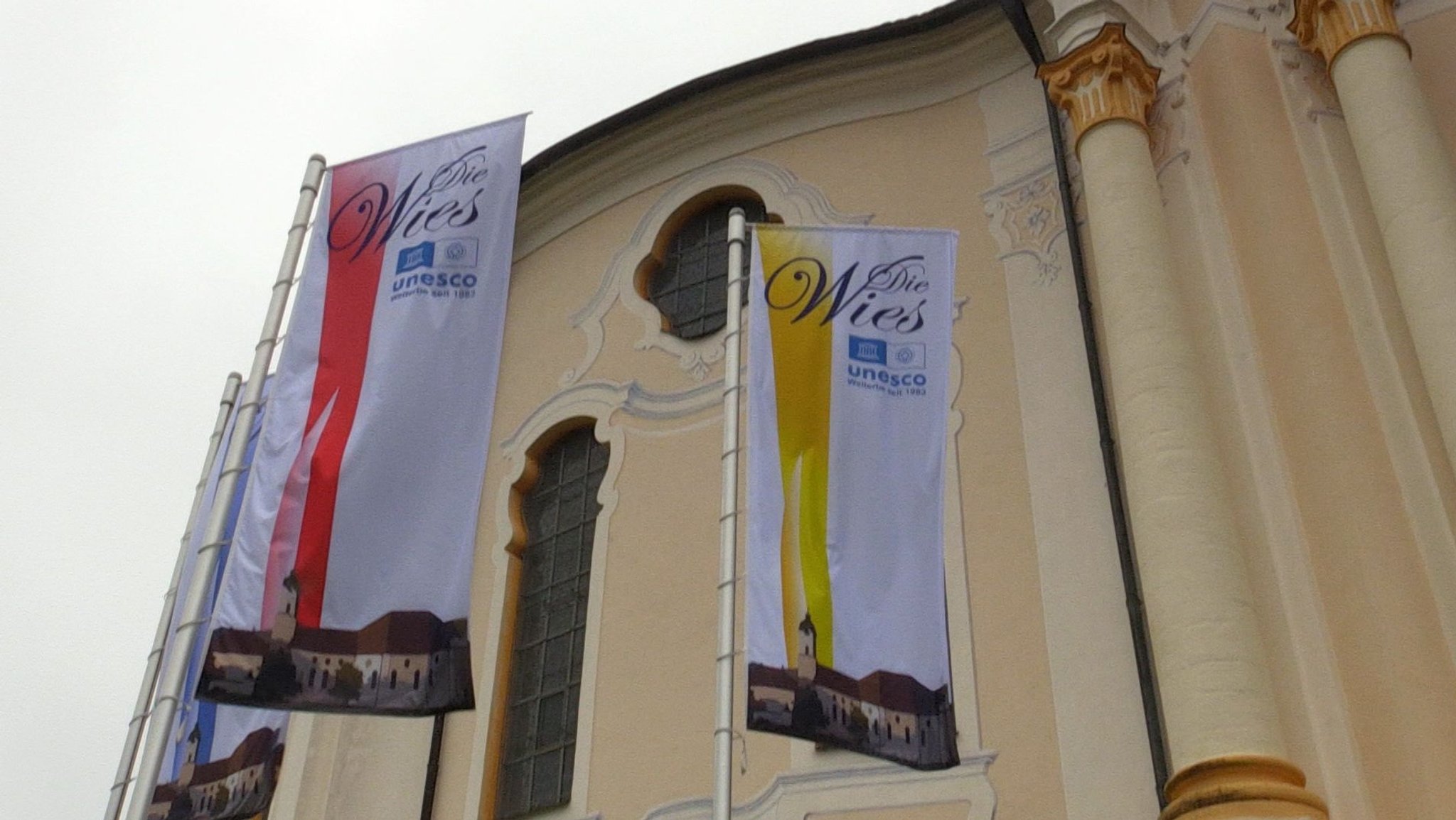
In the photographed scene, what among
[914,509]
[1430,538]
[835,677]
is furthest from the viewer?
[1430,538]

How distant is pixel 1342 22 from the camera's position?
31.0 feet

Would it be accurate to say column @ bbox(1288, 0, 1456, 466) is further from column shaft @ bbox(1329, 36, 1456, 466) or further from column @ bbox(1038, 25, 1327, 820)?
column @ bbox(1038, 25, 1327, 820)

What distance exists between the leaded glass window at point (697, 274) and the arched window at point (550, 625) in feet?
4.05

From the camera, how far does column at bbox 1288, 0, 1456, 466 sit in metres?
8.00

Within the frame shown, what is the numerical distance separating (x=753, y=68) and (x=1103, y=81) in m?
3.95

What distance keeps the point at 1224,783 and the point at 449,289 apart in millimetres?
4472

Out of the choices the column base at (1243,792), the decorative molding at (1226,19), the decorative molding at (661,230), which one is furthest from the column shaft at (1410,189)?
the decorative molding at (661,230)

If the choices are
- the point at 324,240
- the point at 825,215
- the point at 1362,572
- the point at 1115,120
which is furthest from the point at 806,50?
the point at 1362,572

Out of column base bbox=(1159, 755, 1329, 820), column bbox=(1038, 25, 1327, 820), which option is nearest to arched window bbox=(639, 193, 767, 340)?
column bbox=(1038, 25, 1327, 820)

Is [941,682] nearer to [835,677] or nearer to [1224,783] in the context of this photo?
[835,677]

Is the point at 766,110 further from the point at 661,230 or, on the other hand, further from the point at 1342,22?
the point at 1342,22

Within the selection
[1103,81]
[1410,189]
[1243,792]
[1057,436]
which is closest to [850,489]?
[1243,792]

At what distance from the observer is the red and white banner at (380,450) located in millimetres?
6852

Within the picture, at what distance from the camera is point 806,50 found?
41.7 feet
